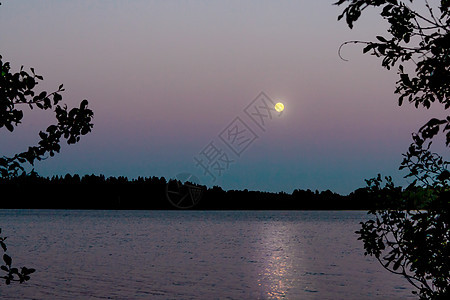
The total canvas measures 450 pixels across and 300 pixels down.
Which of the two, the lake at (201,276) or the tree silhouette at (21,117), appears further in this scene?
the lake at (201,276)

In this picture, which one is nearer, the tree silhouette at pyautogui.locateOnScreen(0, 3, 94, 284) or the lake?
the tree silhouette at pyautogui.locateOnScreen(0, 3, 94, 284)

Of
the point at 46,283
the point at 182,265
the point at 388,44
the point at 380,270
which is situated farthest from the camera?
the point at 182,265

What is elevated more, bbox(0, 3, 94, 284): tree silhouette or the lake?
bbox(0, 3, 94, 284): tree silhouette

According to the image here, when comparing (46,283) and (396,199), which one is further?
(46,283)

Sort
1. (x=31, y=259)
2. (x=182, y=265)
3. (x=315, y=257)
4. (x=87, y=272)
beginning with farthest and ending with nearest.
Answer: (x=315, y=257) < (x=31, y=259) < (x=182, y=265) < (x=87, y=272)

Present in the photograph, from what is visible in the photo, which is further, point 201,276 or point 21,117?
point 201,276

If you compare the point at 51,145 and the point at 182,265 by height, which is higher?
the point at 51,145

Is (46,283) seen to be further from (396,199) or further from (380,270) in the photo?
(396,199)

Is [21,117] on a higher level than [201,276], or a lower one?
higher

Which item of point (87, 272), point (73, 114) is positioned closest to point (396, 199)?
point (73, 114)

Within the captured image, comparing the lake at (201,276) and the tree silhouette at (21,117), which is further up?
the tree silhouette at (21,117)

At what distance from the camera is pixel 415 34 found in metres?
6.74

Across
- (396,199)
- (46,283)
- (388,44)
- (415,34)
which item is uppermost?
(415,34)

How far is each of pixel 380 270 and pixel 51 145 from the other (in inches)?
1547
